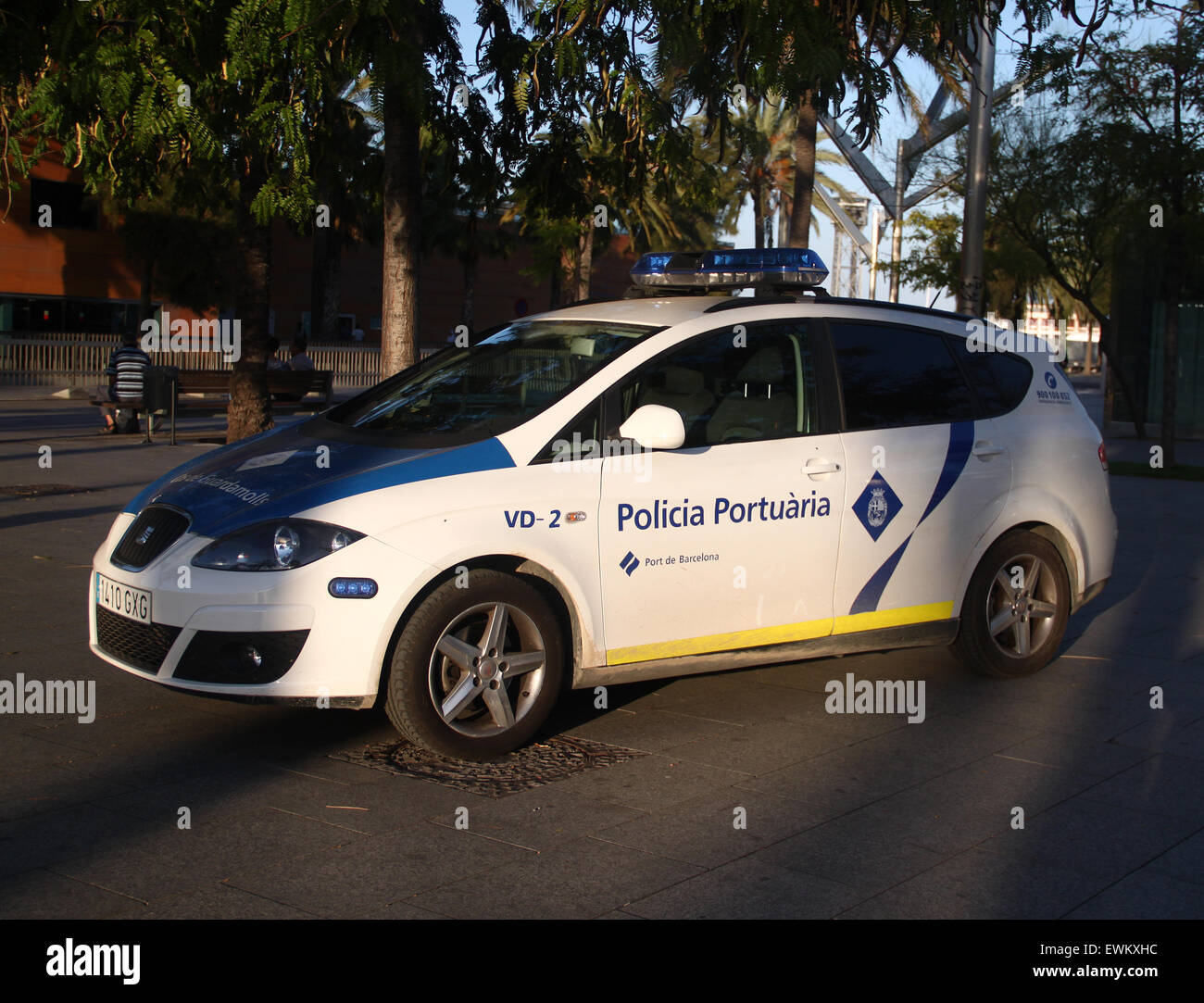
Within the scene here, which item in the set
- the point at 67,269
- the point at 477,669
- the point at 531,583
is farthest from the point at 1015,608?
the point at 67,269

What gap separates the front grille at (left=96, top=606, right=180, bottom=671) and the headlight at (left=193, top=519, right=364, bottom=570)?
1.11 ft

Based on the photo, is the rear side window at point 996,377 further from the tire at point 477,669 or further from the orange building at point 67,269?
the orange building at point 67,269

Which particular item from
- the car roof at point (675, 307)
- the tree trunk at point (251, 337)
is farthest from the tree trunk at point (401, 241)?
the tree trunk at point (251, 337)

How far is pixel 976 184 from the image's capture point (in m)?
14.2

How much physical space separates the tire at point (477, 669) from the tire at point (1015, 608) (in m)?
2.40

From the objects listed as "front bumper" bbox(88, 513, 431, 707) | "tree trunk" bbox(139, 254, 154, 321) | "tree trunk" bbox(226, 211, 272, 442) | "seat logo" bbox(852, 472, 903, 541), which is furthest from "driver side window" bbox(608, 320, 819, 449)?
"tree trunk" bbox(139, 254, 154, 321)

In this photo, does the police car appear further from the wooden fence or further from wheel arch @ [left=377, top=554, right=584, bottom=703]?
the wooden fence

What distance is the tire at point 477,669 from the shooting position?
16.6 ft

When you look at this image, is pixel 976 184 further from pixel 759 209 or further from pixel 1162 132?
pixel 759 209

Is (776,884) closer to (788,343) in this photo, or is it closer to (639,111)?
(788,343)

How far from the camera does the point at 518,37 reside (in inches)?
386

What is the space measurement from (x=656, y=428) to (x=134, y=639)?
2.23 metres

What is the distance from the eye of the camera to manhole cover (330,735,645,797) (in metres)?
5.09
